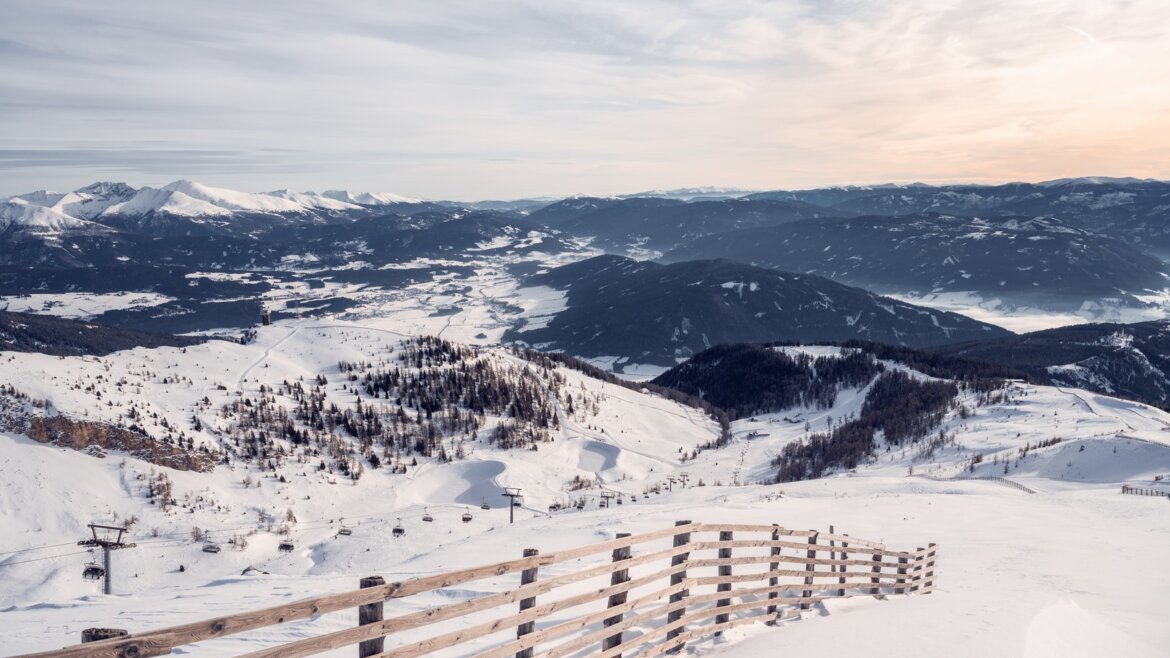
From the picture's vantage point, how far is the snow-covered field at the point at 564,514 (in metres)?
16.6

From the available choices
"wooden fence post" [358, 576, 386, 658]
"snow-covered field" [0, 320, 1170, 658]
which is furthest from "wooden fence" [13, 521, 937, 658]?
"snow-covered field" [0, 320, 1170, 658]

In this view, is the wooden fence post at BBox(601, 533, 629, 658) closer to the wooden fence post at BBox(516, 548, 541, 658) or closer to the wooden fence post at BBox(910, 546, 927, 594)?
the wooden fence post at BBox(516, 548, 541, 658)

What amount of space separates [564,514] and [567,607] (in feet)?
117

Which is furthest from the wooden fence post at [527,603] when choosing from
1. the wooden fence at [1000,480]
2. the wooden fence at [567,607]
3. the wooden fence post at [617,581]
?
the wooden fence at [1000,480]

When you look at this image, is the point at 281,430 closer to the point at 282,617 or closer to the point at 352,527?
the point at 352,527

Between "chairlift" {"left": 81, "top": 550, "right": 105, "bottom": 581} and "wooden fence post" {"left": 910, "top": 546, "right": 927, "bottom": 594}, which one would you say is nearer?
"wooden fence post" {"left": 910, "top": 546, "right": 927, "bottom": 594}

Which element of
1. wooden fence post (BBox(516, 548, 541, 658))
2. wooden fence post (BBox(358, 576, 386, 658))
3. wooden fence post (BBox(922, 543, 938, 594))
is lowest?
wooden fence post (BBox(922, 543, 938, 594))

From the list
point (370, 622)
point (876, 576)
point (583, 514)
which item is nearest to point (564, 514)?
point (583, 514)

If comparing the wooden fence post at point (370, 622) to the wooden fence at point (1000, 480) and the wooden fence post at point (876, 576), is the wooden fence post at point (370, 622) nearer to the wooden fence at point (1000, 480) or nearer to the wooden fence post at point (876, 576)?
the wooden fence post at point (876, 576)

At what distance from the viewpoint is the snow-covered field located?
54.5 feet

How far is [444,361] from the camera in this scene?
110 metres

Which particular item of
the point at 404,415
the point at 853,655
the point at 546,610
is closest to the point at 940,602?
the point at 853,655

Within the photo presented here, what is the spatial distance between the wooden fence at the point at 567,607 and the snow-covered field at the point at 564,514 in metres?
0.80

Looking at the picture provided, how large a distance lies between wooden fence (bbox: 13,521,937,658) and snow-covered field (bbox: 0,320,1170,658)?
801mm
